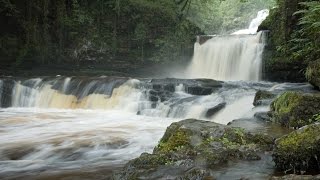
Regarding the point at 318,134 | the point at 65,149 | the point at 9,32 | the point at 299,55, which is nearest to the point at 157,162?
the point at 318,134

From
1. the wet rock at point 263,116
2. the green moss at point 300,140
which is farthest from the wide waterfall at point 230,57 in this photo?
the green moss at point 300,140

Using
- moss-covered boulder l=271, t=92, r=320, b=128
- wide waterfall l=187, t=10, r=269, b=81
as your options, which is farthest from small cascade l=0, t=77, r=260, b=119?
wide waterfall l=187, t=10, r=269, b=81

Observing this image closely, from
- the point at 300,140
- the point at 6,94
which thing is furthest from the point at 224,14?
the point at 300,140

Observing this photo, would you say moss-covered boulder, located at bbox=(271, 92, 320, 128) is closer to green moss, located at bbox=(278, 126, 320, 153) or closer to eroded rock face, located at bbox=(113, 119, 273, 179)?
eroded rock face, located at bbox=(113, 119, 273, 179)

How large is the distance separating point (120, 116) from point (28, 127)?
3.31 meters

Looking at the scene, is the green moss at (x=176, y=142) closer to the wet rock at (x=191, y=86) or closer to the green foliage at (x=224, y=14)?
the wet rock at (x=191, y=86)

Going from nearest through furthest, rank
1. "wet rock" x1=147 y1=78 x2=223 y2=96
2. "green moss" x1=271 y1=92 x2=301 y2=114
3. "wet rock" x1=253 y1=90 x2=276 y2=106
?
1. "green moss" x1=271 y1=92 x2=301 y2=114
2. "wet rock" x1=253 y1=90 x2=276 y2=106
3. "wet rock" x1=147 y1=78 x2=223 y2=96

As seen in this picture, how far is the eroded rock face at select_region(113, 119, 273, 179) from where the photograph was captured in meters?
4.71

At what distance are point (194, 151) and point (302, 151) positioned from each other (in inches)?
57.1

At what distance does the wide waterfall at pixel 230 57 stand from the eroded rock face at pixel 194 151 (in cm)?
1176

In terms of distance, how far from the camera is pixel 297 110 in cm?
772

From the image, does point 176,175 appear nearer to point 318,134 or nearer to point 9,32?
point 318,134

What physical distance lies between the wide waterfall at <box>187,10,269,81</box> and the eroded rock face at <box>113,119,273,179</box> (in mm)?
11761

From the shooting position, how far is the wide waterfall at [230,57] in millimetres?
17703
